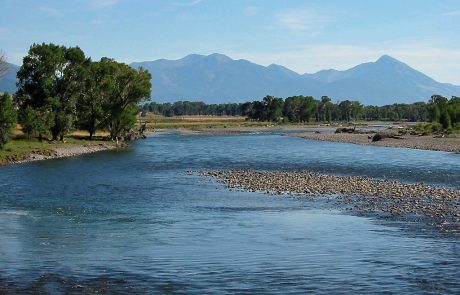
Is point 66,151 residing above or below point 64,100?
below

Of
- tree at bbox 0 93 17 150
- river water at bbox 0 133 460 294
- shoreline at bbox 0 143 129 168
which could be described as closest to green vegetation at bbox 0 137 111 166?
shoreline at bbox 0 143 129 168

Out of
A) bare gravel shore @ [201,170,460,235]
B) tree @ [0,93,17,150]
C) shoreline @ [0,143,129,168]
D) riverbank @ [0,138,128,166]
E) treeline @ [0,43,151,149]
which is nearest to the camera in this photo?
bare gravel shore @ [201,170,460,235]

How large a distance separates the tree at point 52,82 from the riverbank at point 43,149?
3.99 m

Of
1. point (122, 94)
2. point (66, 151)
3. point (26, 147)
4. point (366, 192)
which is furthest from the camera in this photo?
point (122, 94)

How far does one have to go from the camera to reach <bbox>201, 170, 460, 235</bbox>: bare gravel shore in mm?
31953

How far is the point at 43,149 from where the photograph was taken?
7775 cm

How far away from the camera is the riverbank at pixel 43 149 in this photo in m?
68.4

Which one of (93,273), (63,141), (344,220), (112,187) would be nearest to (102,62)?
(63,141)

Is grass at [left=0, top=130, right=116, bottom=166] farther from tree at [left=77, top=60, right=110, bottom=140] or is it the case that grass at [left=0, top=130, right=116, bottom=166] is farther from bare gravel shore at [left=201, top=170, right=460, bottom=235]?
bare gravel shore at [left=201, top=170, right=460, bottom=235]

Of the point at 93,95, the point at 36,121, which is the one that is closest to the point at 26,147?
the point at 36,121

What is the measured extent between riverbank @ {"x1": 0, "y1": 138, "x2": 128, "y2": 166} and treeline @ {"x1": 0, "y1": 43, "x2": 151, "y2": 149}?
9.08 ft

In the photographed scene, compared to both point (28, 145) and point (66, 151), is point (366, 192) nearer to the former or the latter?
point (66, 151)

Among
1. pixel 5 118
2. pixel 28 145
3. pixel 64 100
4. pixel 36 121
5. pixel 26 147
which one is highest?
pixel 64 100

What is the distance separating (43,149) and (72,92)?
63.0ft
